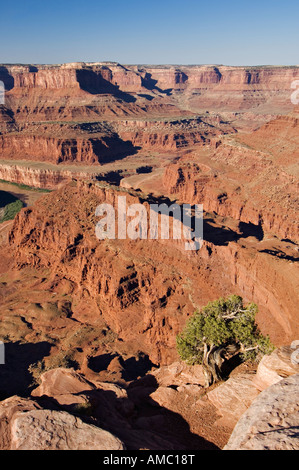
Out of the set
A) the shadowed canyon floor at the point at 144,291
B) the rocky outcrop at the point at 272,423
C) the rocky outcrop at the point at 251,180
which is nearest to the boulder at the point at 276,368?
the shadowed canyon floor at the point at 144,291

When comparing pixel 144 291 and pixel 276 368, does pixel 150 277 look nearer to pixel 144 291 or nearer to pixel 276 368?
pixel 144 291

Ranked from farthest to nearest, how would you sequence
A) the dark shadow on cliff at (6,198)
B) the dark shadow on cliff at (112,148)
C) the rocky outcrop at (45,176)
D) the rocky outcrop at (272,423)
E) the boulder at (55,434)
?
1. the dark shadow on cliff at (112,148)
2. the rocky outcrop at (45,176)
3. the dark shadow on cliff at (6,198)
4. the boulder at (55,434)
5. the rocky outcrop at (272,423)

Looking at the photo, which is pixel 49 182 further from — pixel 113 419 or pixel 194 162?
pixel 113 419

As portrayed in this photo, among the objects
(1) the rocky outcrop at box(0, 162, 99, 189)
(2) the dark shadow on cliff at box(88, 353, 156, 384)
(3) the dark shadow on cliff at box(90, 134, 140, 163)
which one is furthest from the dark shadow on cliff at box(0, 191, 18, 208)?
(2) the dark shadow on cliff at box(88, 353, 156, 384)

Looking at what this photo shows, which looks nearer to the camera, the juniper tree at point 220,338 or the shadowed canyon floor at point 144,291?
the shadowed canyon floor at point 144,291

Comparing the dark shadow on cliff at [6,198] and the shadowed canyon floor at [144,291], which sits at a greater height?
the dark shadow on cliff at [6,198]

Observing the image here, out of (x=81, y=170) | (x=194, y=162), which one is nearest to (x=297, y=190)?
(x=194, y=162)

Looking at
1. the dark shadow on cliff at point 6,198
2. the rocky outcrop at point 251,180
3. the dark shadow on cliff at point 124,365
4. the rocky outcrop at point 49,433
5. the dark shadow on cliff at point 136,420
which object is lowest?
the dark shadow on cliff at point 124,365

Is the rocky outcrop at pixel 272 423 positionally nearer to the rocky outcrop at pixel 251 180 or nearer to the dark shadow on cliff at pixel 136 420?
the dark shadow on cliff at pixel 136 420
